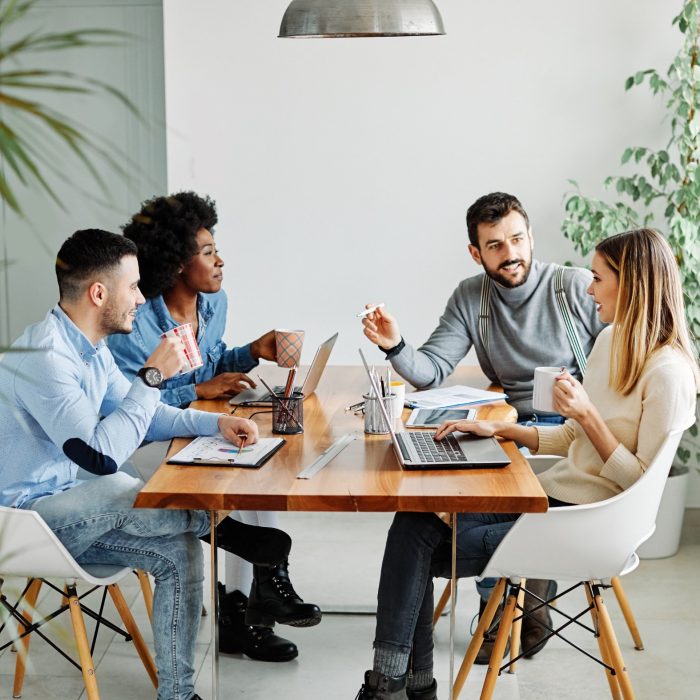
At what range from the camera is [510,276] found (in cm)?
313

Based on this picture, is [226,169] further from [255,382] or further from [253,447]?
[253,447]

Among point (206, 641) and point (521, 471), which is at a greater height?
point (521, 471)

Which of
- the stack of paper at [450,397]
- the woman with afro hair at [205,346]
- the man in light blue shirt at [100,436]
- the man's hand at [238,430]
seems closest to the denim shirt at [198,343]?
the woman with afro hair at [205,346]

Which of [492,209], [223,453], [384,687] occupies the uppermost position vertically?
[492,209]

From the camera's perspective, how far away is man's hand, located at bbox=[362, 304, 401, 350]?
9.75 ft

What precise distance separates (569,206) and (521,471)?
172cm

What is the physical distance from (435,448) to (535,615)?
81cm

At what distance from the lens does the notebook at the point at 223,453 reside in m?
2.18

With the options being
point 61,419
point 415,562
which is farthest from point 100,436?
point 415,562

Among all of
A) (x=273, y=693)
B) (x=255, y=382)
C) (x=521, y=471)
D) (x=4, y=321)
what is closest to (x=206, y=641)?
(x=273, y=693)

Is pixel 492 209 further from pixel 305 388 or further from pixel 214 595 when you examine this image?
pixel 214 595

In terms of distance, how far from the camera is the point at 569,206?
3.62 metres

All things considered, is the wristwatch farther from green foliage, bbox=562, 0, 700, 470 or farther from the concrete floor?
green foliage, bbox=562, 0, 700, 470

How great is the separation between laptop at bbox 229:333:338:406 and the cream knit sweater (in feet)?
2.43
